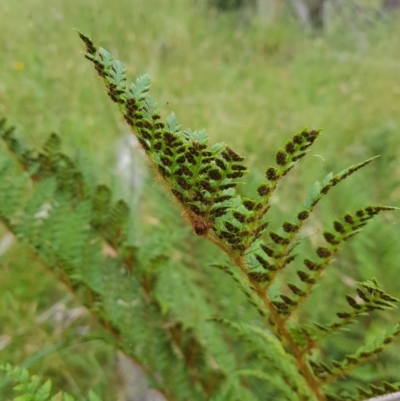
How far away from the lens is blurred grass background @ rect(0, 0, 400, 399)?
965 millimetres

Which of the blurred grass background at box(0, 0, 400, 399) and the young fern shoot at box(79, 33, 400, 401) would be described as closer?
the young fern shoot at box(79, 33, 400, 401)

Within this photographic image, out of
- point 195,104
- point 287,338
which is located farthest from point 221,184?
point 195,104

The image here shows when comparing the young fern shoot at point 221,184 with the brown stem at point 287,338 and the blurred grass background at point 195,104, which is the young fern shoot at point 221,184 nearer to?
the brown stem at point 287,338

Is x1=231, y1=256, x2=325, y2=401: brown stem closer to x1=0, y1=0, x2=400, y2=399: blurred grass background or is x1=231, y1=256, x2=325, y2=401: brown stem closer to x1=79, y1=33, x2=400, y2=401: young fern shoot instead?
x1=79, y1=33, x2=400, y2=401: young fern shoot

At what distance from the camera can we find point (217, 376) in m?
0.67

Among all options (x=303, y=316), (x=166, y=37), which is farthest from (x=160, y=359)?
(x=166, y=37)

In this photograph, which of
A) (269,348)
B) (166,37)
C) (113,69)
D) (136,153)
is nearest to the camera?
(113,69)

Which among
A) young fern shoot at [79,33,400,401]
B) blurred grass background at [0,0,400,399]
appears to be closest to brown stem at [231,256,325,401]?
young fern shoot at [79,33,400,401]

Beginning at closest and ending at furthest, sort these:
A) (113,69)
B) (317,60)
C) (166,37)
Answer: (113,69) → (166,37) → (317,60)

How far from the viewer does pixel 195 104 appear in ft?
7.12

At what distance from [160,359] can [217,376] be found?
0.09 m

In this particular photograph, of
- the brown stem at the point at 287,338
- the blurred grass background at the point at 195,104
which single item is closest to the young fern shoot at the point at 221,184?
the brown stem at the point at 287,338

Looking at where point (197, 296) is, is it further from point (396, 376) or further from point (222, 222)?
point (222, 222)

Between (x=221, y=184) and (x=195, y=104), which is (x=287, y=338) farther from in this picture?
(x=195, y=104)
